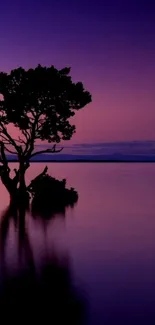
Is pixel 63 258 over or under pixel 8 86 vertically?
under

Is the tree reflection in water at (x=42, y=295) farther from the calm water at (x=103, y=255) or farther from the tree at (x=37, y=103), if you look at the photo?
the tree at (x=37, y=103)

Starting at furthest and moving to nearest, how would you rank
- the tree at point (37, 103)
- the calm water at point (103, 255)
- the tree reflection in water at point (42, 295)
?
the tree at point (37, 103) < the calm water at point (103, 255) < the tree reflection in water at point (42, 295)

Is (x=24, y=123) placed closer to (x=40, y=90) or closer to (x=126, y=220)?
(x=40, y=90)

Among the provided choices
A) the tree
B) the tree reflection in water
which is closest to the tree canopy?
the tree

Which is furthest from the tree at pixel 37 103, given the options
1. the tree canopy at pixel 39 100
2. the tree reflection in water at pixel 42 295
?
the tree reflection in water at pixel 42 295

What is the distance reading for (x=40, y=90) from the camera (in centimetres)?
4081

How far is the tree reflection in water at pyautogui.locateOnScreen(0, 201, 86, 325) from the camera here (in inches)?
441

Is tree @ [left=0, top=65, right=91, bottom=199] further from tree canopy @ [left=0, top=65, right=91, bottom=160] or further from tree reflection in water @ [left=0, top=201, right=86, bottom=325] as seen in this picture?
tree reflection in water @ [left=0, top=201, right=86, bottom=325]

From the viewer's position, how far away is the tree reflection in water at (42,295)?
11211 millimetres

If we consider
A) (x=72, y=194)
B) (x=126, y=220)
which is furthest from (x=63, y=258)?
(x=72, y=194)

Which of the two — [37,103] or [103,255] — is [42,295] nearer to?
[103,255]

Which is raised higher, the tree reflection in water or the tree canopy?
the tree canopy

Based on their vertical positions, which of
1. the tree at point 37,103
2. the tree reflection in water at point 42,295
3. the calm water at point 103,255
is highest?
the tree at point 37,103

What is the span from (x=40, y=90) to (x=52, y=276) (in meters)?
27.3
